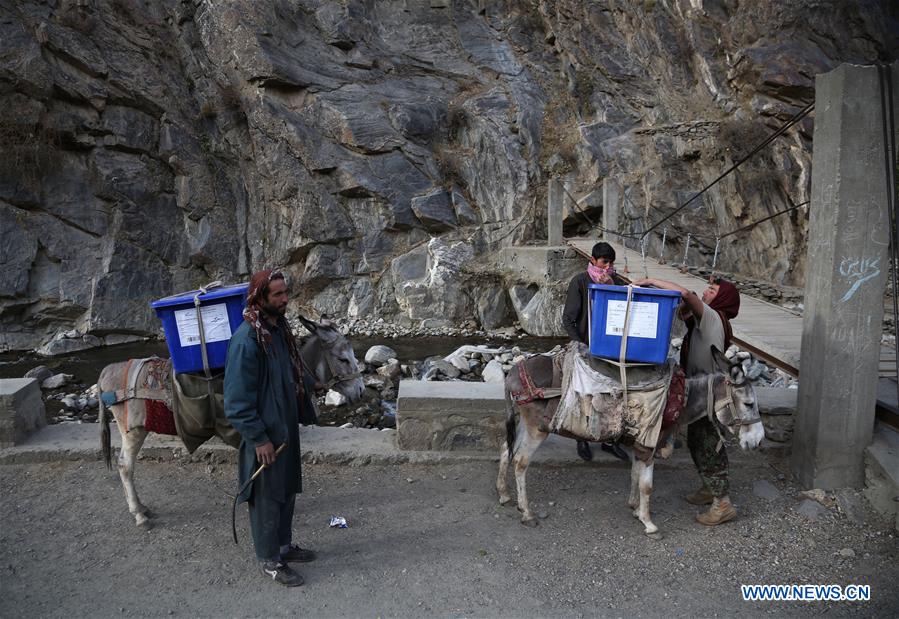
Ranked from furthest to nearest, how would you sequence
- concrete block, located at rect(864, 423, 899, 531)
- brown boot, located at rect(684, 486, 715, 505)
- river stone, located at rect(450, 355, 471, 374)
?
river stone, located at rect(450, 355, 471, 374) → brown boot, located at rect(684, 486, 715, 505) → concrete block, located at rect(864, 423, 899, 531)

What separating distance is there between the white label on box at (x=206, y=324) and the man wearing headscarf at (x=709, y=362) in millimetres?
2650

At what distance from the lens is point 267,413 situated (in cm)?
293

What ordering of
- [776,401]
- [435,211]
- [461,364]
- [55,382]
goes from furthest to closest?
[435,211] → [461,364] → [55,382] → [776,401]

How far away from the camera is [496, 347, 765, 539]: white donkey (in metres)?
3.40

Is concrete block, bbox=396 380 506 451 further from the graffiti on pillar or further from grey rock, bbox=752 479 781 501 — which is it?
the graffiti on pillar

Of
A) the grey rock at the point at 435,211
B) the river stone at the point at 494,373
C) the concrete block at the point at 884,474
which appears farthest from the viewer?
the grey rock at the point at 435,211

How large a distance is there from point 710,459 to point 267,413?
2861 mm

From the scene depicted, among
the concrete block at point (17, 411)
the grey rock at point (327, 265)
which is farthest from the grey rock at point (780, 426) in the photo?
the grey rock at point (327, 265)

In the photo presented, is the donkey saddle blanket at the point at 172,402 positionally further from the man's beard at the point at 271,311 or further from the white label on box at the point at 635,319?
the white label on box at the point at 635,319

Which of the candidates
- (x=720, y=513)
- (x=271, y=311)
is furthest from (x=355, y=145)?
(x=720, y=513)

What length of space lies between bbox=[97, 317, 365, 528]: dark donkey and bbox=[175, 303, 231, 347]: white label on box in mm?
564

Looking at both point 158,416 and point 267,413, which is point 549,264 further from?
point 267,413

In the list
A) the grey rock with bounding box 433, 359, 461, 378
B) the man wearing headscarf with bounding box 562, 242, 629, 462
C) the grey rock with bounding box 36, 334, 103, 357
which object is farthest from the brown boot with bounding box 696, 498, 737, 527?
the grey rock with bounding box 36, 334, 103, 357

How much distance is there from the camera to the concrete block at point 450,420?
457 cm
